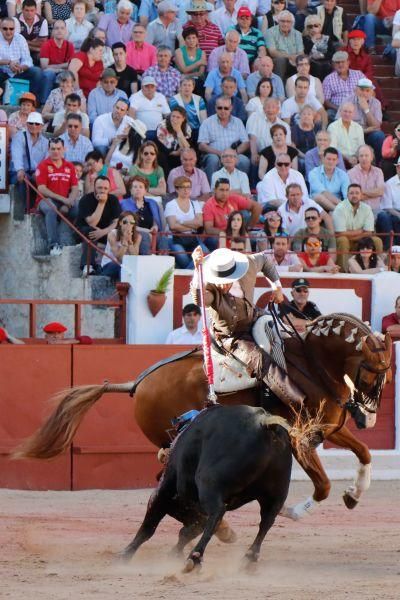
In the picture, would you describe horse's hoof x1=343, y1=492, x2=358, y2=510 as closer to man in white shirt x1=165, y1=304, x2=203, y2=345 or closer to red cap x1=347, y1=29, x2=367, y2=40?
man in white shirt x1=165, y1=304, x2=203, y2=345

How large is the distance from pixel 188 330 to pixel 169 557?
4.79 meters

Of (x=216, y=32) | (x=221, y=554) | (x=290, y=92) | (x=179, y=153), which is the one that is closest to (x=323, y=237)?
(x=179, y=153)

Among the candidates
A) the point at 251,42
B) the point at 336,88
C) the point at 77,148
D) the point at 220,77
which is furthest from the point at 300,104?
the point at 77,148

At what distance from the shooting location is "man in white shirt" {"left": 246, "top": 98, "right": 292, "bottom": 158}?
51.3ft

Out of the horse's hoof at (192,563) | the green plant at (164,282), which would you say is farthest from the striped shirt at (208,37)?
the horse's hoof at (192,563)

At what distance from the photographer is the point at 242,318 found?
923 centimetres

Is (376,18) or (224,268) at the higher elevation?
(376,18)

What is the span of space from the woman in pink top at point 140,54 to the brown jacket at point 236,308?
753cm

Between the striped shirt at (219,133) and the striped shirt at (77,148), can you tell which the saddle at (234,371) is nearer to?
the striped shirt at (77,148)

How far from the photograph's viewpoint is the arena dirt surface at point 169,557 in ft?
23.9

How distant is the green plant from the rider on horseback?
141 inches

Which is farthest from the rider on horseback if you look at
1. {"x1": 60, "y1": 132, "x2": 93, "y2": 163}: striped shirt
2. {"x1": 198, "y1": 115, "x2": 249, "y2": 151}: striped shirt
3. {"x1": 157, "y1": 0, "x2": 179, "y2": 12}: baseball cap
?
{"x1": 157, "y1": 0, "x2": 179, "y2": 12}: baseball cap

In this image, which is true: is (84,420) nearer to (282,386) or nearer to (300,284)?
(300,284)

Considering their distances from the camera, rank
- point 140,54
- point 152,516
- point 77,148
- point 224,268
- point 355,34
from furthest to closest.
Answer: point 355,34, point 140,54, point 77,148, point 224,268, point 152,516
